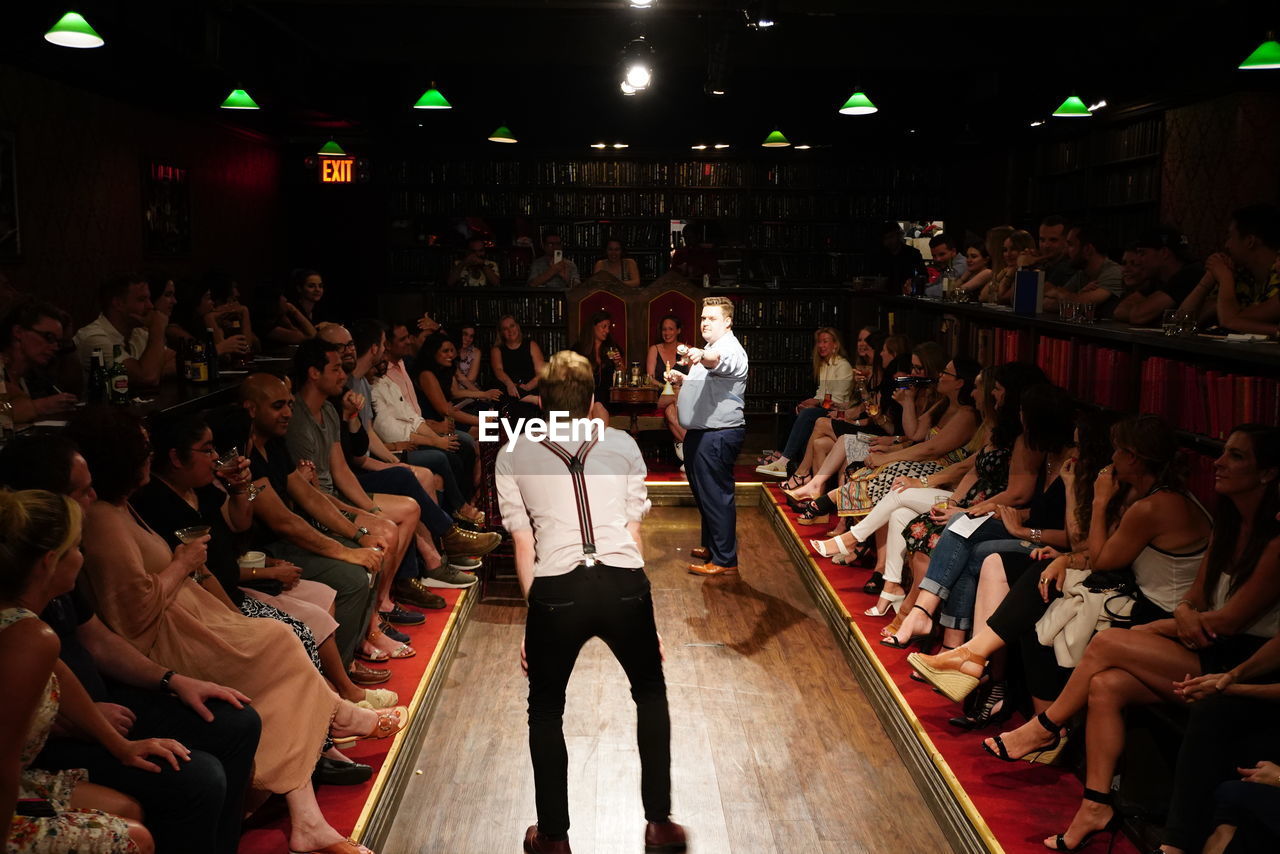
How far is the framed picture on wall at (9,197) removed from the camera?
6.80m

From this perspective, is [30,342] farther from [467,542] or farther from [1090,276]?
[1090,276]

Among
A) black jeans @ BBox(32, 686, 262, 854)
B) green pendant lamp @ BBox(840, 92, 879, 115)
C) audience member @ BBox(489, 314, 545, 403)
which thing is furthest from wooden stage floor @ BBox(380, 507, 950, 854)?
green pendant lamp @ BBox(840, 92, 879, 115)

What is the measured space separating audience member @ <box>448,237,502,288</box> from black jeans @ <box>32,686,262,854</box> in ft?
27.0

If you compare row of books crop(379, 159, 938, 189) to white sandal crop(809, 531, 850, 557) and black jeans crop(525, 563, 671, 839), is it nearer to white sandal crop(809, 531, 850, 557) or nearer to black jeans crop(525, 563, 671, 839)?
white sandal crop(809, 531, 850, 557)

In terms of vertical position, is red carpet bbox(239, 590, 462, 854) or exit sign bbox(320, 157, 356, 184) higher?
exit sign bbox(320, 157, 356, 184)

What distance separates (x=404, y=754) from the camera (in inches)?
146

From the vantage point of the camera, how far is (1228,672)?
2.87 metres

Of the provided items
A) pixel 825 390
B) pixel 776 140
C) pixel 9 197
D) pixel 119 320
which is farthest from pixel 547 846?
pixel 776 140

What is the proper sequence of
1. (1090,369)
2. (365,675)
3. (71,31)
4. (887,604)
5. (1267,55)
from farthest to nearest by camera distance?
(1267,55), (71,31), (887,604), (1090,369), (365,675)

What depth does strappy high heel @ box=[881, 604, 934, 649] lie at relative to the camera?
452cm

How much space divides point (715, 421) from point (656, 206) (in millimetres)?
6488

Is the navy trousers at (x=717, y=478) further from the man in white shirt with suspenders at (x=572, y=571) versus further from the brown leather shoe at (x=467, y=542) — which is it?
the man in white shirt with suspenders at (x=572, y=571)

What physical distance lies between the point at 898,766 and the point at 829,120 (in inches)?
352

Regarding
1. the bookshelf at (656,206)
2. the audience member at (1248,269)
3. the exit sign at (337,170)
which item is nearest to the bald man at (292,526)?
the audience member at (1248,269)
